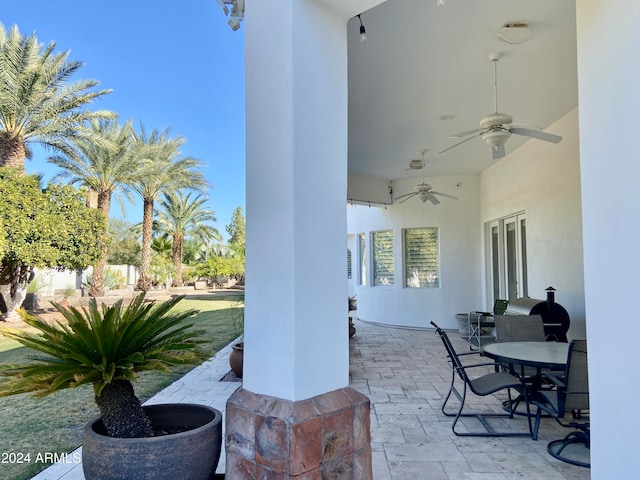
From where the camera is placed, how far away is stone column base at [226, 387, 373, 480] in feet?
4.42

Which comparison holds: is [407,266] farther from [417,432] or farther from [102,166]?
[102,166]

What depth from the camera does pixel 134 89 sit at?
61.3 ft

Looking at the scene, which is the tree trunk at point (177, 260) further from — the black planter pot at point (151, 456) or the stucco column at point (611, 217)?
the stucco column at point (611, 217)

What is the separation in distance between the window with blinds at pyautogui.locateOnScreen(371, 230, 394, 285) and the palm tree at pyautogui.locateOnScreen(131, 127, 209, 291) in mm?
8452

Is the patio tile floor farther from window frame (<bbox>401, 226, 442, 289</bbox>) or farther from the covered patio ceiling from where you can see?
the covered patio ceiling

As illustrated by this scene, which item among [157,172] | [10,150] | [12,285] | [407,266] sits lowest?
[12,285]

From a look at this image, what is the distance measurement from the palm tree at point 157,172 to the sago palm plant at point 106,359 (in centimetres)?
1271

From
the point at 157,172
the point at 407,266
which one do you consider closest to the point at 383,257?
the point at 407,266

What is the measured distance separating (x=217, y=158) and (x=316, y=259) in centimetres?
2853

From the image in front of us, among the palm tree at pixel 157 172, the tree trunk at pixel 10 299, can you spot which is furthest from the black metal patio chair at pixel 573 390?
the palm tree at pixel 157 172

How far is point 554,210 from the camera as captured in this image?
5.40m

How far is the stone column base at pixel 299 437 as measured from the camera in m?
1.35

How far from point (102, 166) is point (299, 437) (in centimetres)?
1368

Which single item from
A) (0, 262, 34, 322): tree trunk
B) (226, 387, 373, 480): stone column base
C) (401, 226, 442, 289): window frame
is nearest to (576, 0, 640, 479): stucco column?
(226, 387, 373, 480): stone column base
